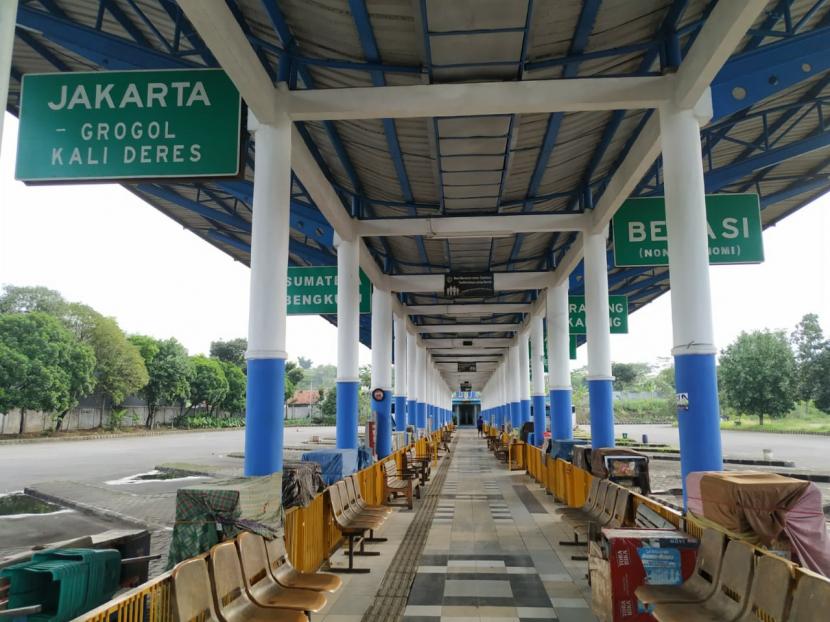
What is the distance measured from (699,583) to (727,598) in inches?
18.3

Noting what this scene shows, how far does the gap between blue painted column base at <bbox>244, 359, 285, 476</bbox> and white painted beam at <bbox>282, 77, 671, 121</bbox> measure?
3720 millimetres

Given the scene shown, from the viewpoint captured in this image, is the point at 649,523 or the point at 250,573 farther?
the point at 649,523

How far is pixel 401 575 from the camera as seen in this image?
6.83 m

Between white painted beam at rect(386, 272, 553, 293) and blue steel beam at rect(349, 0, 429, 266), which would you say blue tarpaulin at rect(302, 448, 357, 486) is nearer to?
blue steel beam at rect(349, 0, 429, 266)

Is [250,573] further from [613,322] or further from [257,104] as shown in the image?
[613,322]

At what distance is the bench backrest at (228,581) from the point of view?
3875 mm

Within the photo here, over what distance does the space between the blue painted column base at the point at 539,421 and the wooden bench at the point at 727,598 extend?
16.4 m

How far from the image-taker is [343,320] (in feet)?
46.3

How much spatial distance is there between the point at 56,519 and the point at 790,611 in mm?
12770

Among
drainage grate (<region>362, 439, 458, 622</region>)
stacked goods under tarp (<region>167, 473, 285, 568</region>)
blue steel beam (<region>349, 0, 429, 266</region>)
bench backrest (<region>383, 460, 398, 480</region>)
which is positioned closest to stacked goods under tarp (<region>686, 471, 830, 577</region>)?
drainage grate (<region>362, 439, 458, 622</region>)

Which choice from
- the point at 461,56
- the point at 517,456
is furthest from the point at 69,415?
A: the point at 461,56

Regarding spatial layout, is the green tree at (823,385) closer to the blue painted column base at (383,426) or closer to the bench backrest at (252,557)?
the blue painted column base at (383,426)

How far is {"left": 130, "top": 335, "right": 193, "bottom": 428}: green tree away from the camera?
5259 centimetres

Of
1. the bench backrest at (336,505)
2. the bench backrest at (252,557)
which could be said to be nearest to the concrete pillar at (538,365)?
the bench backrest at (336,505)
